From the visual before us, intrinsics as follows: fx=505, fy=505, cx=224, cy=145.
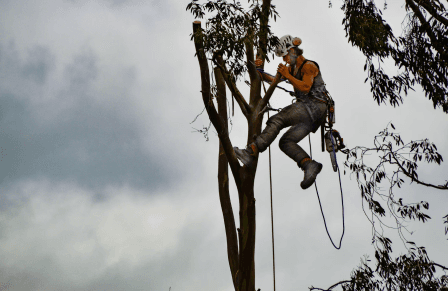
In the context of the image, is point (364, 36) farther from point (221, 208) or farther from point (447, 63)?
point (221, 208)

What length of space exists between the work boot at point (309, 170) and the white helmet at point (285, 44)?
61.5 inches

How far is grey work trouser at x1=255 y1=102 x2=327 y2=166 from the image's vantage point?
242 inches

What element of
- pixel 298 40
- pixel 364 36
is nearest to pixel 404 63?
pixel 364 36

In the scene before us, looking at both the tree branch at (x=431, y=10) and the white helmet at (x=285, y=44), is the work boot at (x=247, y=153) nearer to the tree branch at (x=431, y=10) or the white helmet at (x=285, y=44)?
the white helmet at (x=285, y=44)

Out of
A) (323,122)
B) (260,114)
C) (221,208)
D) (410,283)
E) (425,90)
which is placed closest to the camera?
(323,122)

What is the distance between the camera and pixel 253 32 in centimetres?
711

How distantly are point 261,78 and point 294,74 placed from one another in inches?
33.9

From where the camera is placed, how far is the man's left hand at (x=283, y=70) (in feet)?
20.7

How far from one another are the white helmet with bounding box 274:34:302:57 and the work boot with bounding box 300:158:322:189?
5.12 feet

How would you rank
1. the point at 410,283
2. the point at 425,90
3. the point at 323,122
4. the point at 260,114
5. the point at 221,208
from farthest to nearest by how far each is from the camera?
the point at 425,90, the point at 410,283, the point at 221,208, the point at 260,114, the point at 323,122

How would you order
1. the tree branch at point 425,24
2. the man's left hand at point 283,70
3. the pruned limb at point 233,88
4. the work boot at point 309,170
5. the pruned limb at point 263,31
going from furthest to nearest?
the tree branch at point 425,24 → the pruned limb at point 263,31 → the pruned limb at point 233,88 → the man's left hand at point 283,70 → the work boot at point 309,170

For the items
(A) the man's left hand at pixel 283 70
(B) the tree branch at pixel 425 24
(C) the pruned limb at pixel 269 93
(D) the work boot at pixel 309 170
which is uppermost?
(B) the tree branch at pixel 425 24

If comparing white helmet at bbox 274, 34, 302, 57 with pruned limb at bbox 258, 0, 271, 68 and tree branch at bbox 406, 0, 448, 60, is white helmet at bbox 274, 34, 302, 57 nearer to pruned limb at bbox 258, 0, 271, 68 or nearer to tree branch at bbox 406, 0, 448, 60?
pruned limb at bbox 258, 0, 271, 68

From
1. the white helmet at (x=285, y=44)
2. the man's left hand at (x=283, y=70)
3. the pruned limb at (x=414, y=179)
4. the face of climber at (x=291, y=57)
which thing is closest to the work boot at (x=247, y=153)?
the man's left hand at (x=283, y=70)
